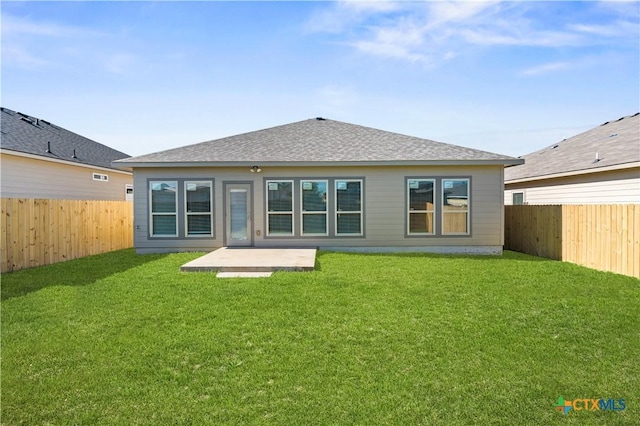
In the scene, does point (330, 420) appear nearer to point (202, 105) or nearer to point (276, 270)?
point (276, 270)

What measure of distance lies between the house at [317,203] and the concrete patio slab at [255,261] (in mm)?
1278

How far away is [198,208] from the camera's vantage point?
1141 centimetres

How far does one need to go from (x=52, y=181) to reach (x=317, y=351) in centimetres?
1331

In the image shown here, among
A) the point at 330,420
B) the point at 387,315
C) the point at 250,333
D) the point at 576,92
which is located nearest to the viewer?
the point at 330,420

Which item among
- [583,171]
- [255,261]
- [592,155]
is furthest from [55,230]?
[592,155]

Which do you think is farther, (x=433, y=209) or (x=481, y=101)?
(x=481, y=101)

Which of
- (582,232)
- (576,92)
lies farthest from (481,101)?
(582,232)

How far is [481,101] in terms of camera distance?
46.1 feet

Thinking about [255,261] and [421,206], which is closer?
[255,261]

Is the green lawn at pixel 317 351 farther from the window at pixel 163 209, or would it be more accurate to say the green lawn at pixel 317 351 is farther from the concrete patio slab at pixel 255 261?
the window at pixel 163 209

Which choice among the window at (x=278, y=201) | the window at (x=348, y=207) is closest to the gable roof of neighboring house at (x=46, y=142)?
the window at (x=278, y=201)

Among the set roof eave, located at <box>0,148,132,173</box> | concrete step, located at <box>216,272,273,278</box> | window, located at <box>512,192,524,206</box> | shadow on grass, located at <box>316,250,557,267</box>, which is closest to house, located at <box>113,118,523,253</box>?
shadow on grass, located at <box>316,250,557,267</box>

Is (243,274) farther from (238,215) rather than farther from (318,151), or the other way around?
(318,151)

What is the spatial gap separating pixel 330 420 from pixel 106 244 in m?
11.7
